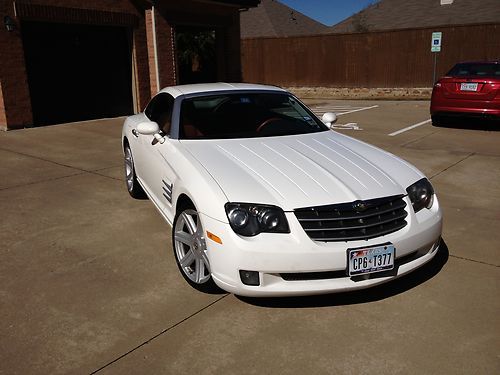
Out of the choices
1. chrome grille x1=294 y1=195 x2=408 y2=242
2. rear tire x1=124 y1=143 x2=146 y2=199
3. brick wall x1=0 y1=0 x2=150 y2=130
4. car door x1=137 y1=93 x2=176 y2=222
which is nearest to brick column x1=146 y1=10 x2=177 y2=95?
brick wall x1=0 y1=0 x2=150 y2=130

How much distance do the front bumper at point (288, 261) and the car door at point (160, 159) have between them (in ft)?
3.22

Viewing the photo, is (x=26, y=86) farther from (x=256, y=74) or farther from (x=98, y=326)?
(x=256, y=74)

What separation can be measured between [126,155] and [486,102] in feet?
24.9

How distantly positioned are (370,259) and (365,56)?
64.5 ft

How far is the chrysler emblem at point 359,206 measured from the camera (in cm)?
298

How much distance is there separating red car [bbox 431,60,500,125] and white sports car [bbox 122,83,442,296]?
673cm

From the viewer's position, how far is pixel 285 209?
2.93 meters

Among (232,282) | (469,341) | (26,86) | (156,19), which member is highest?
(156,19)

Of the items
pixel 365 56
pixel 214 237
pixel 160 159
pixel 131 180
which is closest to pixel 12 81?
pixel 131 180

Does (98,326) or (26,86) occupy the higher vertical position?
(26,86)

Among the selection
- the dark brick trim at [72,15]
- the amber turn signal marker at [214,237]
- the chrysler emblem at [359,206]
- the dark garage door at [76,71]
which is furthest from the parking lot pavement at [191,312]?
the dark garage door at [76,71]

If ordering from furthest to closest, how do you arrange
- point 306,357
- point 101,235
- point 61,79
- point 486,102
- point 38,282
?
point 61,79
point 486,102
point 101,235
point 38,282
point 306,357

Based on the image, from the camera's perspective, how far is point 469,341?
2.84 m

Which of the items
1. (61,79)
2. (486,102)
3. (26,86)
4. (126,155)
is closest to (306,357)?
(126,155)
